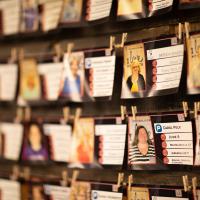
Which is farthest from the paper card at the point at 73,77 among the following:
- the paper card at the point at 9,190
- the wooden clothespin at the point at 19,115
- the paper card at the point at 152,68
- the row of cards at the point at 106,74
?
the paper card at the point at 9,190

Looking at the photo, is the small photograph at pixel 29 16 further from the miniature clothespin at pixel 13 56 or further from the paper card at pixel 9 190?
the paper card at pixel 9 190

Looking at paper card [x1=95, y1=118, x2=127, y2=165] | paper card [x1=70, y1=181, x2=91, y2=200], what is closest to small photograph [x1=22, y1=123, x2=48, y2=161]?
paper card [x1=70, y1=181, x2=91, y2=200]

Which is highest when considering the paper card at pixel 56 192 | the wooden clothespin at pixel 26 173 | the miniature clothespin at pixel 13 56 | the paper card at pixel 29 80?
the miniature clothespin at pixel 13 56

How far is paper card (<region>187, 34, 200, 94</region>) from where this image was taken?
5.82ft

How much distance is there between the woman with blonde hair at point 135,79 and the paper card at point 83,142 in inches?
11.8

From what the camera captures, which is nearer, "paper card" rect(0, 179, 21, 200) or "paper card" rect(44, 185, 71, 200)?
"paper card" rect(44, 185, 71, 200)

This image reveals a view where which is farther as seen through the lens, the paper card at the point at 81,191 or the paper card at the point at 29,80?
the paper card at the point at 29,80

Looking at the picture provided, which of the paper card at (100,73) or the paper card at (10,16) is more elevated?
the paper card at (10,16)

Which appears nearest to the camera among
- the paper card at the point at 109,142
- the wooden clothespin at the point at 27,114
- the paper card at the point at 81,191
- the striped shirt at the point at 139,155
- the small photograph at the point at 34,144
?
the striped shirt at the point at 139,155

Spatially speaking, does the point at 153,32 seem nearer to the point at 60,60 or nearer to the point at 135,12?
the point at 135,12

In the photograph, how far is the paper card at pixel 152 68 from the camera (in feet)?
5.96

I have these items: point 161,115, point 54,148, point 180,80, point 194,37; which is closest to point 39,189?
point 54,148

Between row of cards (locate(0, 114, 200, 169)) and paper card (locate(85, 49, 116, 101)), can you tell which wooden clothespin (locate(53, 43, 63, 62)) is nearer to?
paper card (locate(85, 49, 116, 101))

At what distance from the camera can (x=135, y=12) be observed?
194cm
